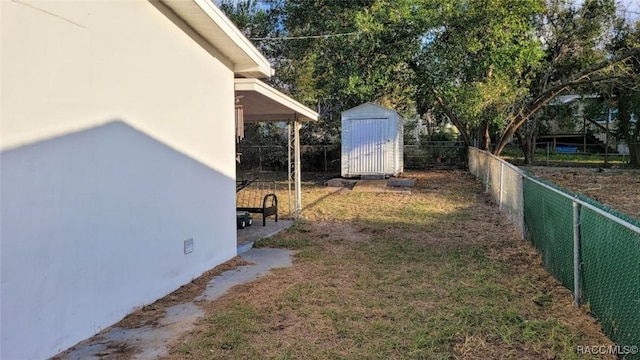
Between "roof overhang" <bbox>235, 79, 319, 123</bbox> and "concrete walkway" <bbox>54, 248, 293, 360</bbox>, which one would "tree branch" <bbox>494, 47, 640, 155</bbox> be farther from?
"concrete walkway" <bbox>54, 248, 293, 360</bbox>

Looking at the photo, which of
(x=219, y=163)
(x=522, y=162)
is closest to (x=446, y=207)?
(x=219, y=163)

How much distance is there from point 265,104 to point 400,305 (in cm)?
480

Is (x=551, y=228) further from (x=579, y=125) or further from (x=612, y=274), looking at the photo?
(x=579, y=125)

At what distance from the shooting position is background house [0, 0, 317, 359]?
3.06 m

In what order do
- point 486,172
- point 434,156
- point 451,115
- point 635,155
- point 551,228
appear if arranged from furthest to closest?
point 434,156
point 635,155
point 451,115
point 486,172
point 551,228

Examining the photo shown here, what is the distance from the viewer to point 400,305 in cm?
452

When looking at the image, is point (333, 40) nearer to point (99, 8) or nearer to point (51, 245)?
point (99, 8)

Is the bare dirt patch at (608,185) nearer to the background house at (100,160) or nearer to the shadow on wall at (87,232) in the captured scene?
the background house at (100,160)

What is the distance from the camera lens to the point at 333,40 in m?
15.1

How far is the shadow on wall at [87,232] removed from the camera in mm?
3041

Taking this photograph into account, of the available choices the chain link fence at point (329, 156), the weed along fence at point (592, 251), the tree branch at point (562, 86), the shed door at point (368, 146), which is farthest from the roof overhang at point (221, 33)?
the chain link fence at point (329, 156)

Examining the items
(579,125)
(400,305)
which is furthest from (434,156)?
(400,305)

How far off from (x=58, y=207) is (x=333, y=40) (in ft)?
42.2

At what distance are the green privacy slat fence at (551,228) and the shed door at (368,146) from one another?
989 cm
